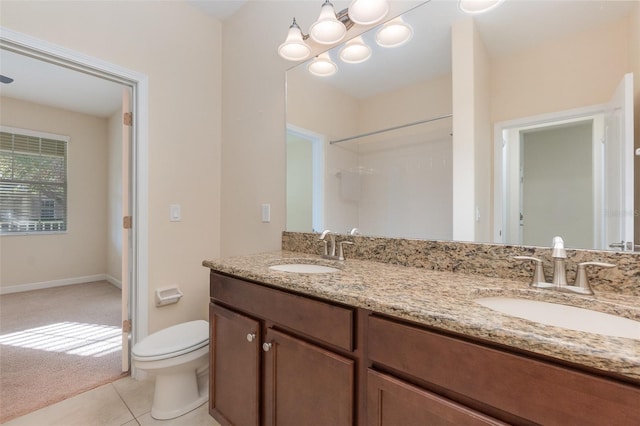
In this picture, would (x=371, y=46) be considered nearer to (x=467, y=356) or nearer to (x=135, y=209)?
(x=467, y=356)

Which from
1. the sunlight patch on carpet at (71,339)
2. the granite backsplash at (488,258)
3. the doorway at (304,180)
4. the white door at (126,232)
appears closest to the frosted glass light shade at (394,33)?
the doorway at (304,180)

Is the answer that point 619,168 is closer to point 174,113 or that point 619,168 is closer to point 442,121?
point 442,121

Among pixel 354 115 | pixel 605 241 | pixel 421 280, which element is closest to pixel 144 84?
pixel 354 115

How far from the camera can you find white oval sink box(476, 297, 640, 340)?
2.40ft

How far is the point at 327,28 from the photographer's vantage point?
5.15 ft

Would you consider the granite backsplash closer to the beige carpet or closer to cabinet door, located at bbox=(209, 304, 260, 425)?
cabinet door, located at bbox=(209, 304, 260, 425)

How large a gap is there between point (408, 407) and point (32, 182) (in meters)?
5.46

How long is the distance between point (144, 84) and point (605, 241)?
2.58 m

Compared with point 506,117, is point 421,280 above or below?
below

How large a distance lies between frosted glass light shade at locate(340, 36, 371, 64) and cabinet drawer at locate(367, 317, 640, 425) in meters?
1.43

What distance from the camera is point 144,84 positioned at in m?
2.00

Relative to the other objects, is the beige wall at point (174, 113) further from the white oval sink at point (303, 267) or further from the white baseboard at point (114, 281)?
the white baseboard at point (114, 281)

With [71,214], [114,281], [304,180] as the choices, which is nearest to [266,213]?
[304,180]

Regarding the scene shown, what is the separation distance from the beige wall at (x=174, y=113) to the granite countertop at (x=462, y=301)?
3.27 feet
